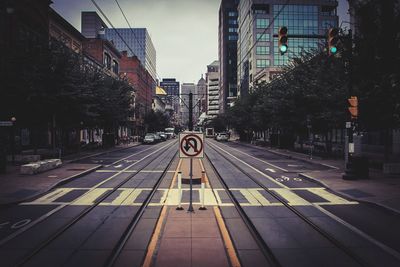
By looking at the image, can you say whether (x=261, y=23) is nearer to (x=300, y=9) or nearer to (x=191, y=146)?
(x=300, y=9)

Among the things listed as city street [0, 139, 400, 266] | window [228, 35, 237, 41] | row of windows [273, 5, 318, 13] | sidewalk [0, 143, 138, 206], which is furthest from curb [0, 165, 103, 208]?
window [228, 35, 237, 41]

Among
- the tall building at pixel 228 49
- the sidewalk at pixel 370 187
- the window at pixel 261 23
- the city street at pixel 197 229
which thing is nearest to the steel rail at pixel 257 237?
the city street at pixel 197 229

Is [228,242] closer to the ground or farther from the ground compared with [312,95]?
closer to the ground

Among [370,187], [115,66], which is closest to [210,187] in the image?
[370,187]

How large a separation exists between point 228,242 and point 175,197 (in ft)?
18.0

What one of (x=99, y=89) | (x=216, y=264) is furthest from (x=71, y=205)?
(x=99, y=89)

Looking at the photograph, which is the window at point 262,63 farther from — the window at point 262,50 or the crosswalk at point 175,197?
the crosswalk at point 175,197

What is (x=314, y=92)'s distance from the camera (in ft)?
94.0

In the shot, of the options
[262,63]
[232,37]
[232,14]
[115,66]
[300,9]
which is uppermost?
[232,14]

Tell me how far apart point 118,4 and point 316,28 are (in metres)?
91.9

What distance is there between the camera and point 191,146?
992 cm

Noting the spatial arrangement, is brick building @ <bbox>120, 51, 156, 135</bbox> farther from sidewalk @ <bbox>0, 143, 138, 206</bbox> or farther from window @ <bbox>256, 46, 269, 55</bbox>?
sidewalk @ <bbox>0, 143, 138, 206</bbox>

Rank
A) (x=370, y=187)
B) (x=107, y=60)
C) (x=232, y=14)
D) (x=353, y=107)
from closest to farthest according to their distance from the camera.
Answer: (x=370, y=187), (x=353, y=107), (x=107, y=60), (x=232, y=14)

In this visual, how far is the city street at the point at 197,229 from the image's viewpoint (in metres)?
6.70
